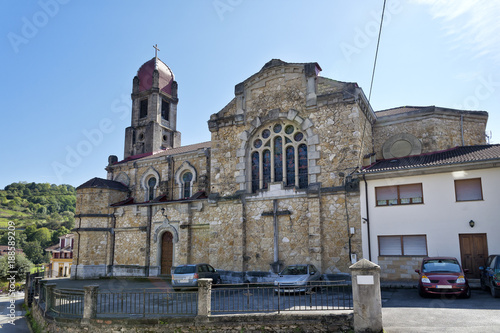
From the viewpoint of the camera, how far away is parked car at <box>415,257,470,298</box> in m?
12.2

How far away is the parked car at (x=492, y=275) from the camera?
11.9 meters

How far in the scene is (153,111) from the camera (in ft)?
121

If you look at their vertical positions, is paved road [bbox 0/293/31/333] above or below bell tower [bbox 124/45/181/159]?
below

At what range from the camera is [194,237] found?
962 inches

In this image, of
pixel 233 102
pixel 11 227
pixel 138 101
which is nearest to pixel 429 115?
pixel 233 102

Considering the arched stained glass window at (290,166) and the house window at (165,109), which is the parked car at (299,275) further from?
the house window at (165,109)

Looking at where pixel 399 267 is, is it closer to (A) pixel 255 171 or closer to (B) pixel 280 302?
(B) pixel 280 302

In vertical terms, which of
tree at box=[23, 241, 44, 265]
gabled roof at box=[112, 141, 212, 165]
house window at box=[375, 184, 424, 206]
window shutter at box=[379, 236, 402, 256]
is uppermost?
gabled roof at box=[112, 141, 212, 165]

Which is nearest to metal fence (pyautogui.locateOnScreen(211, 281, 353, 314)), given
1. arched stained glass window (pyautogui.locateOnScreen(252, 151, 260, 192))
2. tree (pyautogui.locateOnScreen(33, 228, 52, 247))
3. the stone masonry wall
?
arched stained glass window (pyautogui.locateOnScreen(252, 151, 260, 192))

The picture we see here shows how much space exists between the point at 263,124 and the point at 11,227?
44.8 ft

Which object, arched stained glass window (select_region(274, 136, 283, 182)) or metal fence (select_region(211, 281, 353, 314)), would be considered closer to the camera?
metal fence (select_region(211, 281, 353, 314))

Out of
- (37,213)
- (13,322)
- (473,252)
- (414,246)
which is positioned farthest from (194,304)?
(37,213)

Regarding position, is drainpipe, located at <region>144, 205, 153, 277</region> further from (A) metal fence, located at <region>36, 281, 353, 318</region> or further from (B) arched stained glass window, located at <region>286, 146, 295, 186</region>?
(B) arched stained glass window, located at <region>286, 146, 295, 186</region>

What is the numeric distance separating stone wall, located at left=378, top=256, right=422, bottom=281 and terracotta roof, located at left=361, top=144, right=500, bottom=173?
406cm
